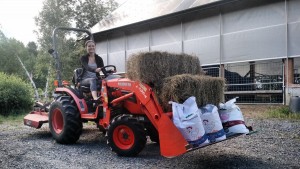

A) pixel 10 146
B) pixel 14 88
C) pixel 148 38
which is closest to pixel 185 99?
pixel 10 146

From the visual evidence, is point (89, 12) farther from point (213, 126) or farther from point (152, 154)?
point (213, 126)

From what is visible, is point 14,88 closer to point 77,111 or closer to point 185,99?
point 77,111

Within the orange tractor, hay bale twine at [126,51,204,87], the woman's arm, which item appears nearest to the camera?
the orange tractor

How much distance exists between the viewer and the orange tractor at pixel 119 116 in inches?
201

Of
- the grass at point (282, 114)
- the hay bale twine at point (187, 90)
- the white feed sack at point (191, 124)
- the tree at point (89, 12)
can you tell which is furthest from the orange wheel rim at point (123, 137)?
the tree at point (89, 12)

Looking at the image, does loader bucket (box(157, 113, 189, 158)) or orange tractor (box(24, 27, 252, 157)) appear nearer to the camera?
loader bucket (box(157, 113, 189, 158))

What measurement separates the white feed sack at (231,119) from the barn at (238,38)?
24.3 ft

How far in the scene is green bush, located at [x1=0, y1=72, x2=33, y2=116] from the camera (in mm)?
14094

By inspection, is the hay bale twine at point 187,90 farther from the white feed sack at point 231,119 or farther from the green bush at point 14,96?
the green bush at point 14,96

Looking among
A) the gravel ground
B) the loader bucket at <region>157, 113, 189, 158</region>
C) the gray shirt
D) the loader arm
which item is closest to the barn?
Result: the gravel ground

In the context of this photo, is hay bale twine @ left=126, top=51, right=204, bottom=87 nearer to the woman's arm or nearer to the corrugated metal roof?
the woman's arm

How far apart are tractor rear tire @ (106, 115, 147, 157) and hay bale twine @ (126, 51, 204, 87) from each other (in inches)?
28.0

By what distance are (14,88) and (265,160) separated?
11746 mm

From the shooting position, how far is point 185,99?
5.32m
